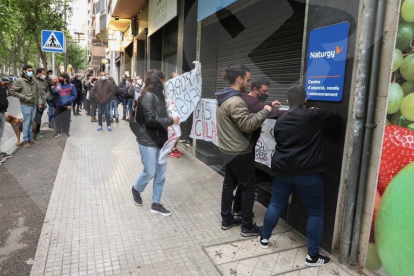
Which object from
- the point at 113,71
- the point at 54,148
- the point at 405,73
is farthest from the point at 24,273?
the point at 113,71

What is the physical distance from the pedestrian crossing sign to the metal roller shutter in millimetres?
5396

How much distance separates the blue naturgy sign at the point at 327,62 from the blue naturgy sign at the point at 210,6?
2453 mm

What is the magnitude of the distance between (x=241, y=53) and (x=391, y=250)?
4325 mm

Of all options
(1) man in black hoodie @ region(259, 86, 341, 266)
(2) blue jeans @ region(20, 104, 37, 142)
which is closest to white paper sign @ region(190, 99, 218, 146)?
(1) man in black hoodie @ region(259, 86, 341, 266)

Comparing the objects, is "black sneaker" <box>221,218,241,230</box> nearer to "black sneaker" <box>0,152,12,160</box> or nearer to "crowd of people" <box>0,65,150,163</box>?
"crowd of people" <box>0,65,150,163</box>

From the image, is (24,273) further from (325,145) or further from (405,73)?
(405,73)

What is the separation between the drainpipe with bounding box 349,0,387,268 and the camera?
2.66 m

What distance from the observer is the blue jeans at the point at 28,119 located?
7500mm

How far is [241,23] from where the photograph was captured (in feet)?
19.7

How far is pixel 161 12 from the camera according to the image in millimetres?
9336

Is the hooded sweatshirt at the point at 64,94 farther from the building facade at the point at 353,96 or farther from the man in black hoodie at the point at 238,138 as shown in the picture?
the man in black hoodie at the point at 238,138

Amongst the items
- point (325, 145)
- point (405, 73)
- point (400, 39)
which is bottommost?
point (325, 145)

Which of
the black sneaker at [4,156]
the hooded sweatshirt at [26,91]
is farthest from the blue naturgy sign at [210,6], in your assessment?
the black sneaker at [4,156]

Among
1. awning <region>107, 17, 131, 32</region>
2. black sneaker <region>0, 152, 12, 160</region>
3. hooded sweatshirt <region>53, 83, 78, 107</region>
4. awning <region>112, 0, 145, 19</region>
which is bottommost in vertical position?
black sneaker <region>0, 152, 12, 160</region>
